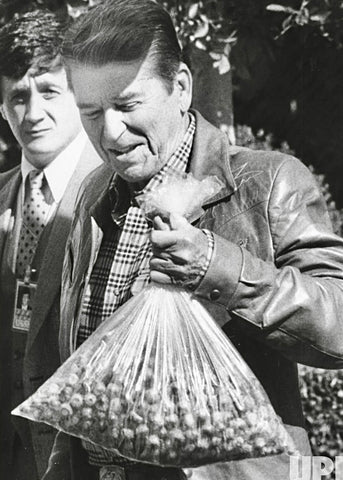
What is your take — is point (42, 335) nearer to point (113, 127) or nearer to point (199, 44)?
point (113, 127)

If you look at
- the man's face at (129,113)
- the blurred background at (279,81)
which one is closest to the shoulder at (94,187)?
the man's face at (129,113)

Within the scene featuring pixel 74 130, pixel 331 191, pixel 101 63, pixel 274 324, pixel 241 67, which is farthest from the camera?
pixel 331 191

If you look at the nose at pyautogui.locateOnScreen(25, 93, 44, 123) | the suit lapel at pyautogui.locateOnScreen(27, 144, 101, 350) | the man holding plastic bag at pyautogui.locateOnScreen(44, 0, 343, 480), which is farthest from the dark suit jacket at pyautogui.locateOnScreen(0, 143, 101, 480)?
the man holding plastic bag at pyautogui.locateOnScreen(44, 0, 343, 480)

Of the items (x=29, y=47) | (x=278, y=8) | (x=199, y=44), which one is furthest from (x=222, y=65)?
(x=29, y=47)

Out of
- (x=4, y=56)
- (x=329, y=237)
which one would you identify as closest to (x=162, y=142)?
(x=329, y=237)

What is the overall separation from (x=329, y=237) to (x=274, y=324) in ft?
0.83

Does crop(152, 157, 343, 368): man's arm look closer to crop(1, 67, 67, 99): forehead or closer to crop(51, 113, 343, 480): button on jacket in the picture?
crop(51, 113, 343, 480): button on jacket

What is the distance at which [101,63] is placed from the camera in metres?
2.42

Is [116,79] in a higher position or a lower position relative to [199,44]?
higher

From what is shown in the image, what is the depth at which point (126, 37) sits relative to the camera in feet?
7.92

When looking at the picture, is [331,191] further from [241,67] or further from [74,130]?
[74,130]

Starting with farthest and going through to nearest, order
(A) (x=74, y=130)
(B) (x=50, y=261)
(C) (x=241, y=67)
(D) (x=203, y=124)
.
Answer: (C) (x=241, y=67) < (A) (x=74, y=130) < (B) (x=50, y=261) < (D) (x=203, y=124)

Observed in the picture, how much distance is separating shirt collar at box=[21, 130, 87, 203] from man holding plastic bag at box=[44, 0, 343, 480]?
920mm

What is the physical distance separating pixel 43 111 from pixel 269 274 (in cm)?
146
